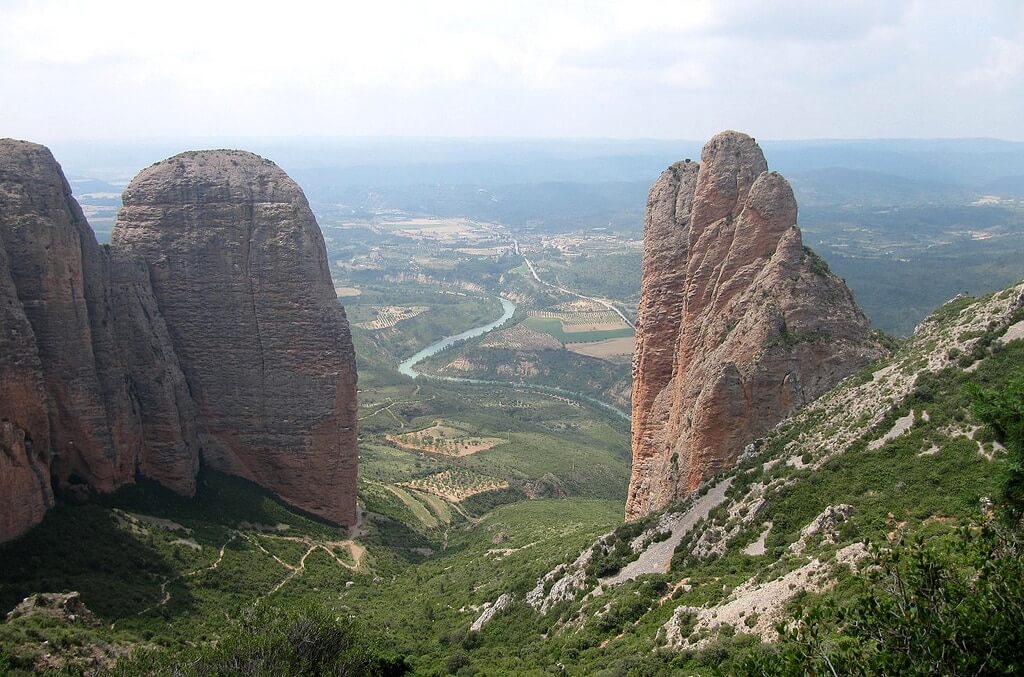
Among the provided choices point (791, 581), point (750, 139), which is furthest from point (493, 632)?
point (750, 139)

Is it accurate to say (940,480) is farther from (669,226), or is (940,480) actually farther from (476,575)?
(476,575)

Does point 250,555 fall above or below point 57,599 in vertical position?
below

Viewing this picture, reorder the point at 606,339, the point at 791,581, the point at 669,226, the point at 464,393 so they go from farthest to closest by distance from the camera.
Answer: the point at 606,339, the point at 464,393, the point at 669,226, the point at 791,581

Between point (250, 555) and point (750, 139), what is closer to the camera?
point (750, 139)

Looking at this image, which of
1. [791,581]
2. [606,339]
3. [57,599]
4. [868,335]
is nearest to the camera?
[791,581]

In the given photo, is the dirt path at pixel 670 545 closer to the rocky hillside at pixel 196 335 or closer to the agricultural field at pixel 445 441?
the rocky hillside at pixel 196 335

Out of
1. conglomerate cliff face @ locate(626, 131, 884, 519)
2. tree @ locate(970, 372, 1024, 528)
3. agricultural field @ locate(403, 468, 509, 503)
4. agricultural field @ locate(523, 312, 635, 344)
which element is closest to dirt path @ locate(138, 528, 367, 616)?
conglomerate cliff face @ locate(626, 131, 884, 519)

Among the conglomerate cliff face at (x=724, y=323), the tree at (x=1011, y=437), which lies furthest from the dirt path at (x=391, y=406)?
the tree at (x=1011, y=437)
